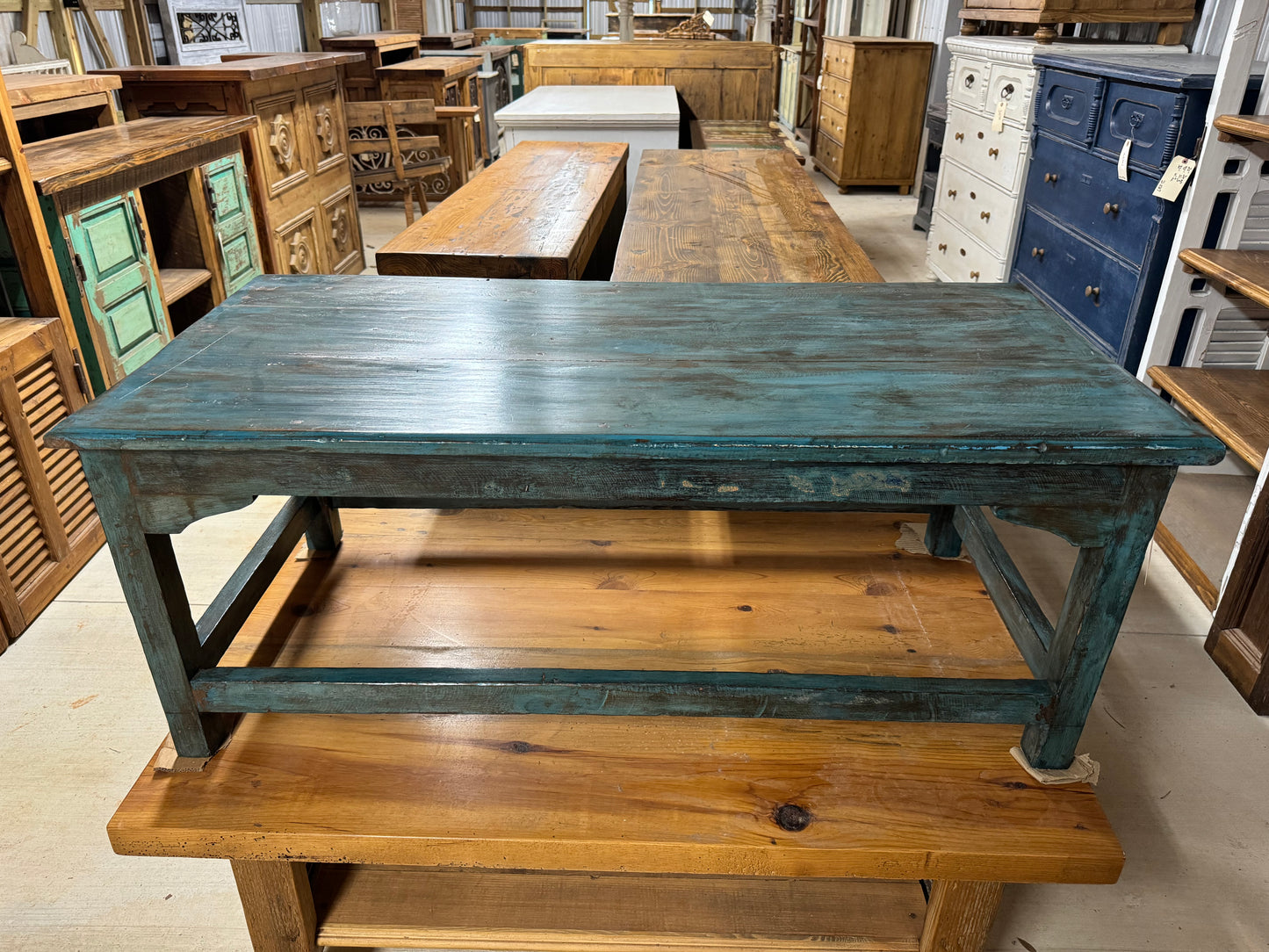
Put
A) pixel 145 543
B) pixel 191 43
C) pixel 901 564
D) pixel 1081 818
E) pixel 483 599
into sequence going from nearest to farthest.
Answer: pixel 145 543
pixel 1081 818
pixel 483 599
pixel 901 564
pixel 191 43

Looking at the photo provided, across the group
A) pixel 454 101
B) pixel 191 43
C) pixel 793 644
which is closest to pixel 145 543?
pixel 793 644

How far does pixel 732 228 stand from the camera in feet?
8.02

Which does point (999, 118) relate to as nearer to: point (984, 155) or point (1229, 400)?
point (984, 155)

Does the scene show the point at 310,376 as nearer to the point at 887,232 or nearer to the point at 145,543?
the point at 145,543

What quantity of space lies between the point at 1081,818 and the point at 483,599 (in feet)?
3.26

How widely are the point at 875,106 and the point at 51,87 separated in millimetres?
5500

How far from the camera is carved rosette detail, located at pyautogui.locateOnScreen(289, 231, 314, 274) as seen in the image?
12.6ft

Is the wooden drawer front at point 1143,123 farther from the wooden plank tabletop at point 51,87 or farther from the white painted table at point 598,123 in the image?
the wooden plank tabletop at point 51,87

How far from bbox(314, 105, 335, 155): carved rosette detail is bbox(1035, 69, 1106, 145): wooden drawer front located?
335 cm

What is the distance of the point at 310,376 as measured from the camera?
1036 millimetres

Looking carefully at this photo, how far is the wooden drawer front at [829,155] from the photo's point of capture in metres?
6.72

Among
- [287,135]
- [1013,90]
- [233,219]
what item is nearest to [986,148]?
[1013,90]

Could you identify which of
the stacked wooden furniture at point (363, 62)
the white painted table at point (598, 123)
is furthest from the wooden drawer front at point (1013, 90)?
the stacked wooden furniture at point (363, 62)

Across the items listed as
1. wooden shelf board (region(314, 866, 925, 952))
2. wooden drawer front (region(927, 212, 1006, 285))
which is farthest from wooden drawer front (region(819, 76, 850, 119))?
wooden shelf board (region(314, 866, 925, 952))
